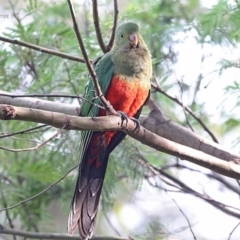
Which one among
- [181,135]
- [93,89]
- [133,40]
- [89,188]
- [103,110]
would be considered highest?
[133,40]

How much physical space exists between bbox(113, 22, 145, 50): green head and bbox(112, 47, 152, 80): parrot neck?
1.5 inches

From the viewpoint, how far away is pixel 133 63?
4004mm

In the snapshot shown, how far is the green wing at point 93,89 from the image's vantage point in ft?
12.5

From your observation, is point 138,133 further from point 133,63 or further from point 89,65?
point 133,63

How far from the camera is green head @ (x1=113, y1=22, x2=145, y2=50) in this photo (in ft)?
13.5

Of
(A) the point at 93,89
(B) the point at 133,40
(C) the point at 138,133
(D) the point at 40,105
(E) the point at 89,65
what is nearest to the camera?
(E) the point at 89,65

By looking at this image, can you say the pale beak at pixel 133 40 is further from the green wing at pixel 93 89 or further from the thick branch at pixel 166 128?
the thick branch at pixel 166 128

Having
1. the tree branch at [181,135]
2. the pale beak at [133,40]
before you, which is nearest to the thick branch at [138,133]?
the tree branch at [181,135]

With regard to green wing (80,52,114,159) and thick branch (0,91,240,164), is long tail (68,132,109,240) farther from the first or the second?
thick branch (0,91,240,164)

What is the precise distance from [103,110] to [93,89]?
214mm

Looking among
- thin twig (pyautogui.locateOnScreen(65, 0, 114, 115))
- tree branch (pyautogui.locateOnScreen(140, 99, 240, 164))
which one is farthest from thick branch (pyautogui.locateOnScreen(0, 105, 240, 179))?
tree branch (pyautogui.locateOnScreen(140, 99, 240, 164))

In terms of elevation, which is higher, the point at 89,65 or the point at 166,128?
the point at 89,65

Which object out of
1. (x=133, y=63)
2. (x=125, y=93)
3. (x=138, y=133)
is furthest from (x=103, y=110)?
(x=138, y=133)

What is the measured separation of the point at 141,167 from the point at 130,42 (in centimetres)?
94
